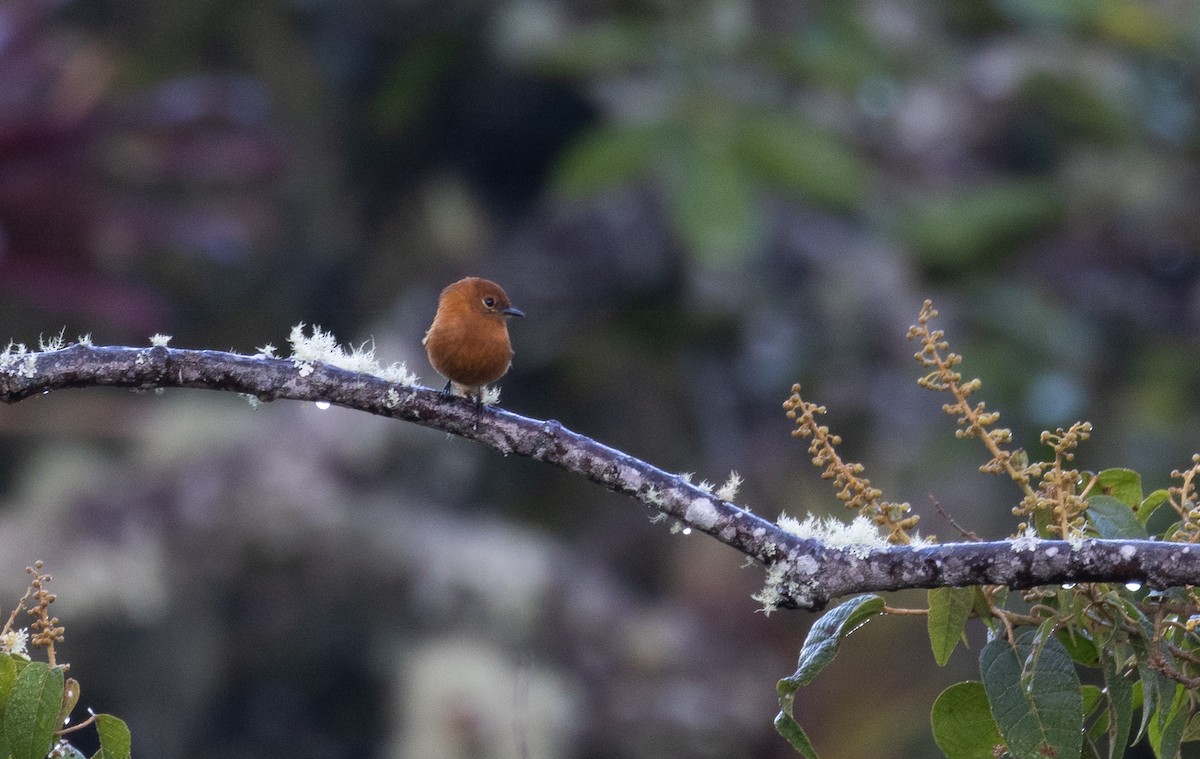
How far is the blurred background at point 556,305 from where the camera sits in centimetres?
492

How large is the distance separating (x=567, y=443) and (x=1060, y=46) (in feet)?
18.0

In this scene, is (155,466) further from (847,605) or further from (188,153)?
(847,605)

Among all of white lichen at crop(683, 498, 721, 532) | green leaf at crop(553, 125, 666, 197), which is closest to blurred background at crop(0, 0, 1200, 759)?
green leaf at crop(553, 125, 666, 197)

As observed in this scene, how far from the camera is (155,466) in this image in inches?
216

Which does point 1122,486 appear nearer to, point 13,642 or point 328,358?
point 328,358

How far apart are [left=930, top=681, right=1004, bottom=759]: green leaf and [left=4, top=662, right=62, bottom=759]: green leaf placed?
984mm

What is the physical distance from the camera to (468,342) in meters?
2.42

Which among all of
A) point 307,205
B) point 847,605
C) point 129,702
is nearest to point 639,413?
point 307,205

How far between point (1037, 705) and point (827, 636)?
243mm

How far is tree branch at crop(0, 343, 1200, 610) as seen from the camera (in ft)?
4.59

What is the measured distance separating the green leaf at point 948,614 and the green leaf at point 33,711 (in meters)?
0.94

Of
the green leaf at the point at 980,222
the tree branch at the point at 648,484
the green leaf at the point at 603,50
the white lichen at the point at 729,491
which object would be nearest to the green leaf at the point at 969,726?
the tree branch at the point at 648,484

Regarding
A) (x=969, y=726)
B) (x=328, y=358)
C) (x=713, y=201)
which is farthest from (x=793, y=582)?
(x=713, y=201)

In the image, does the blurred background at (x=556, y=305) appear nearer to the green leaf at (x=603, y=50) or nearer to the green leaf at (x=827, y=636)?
the green leaf at (x=603, y=50)
